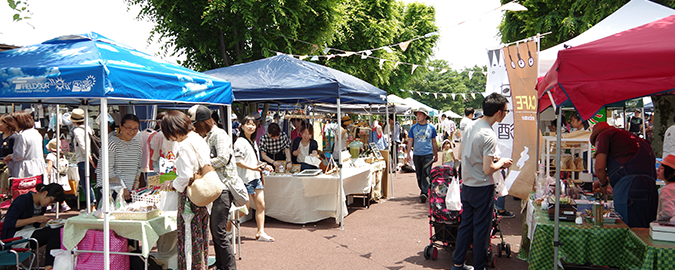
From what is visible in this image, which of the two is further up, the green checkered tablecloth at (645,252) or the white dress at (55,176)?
the white dress at (55,176)

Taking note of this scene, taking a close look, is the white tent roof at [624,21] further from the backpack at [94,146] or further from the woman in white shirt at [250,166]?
the backpack at [94,146]

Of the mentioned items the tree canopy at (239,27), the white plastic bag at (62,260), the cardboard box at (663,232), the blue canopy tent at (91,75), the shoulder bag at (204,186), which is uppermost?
the tree canopy at (239,27)

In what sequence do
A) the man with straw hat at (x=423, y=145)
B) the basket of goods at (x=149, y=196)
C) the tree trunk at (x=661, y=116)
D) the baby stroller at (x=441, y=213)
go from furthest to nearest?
the man with straw hat at (x=423, y=145) < the tree trunk at (x=661, y=116) < the baby stroller at (x=441, y=213) < the basket of goods at (x=149, y=196)

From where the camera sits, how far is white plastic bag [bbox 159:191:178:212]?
13.9ft

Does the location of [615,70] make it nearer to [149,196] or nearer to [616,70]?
[616,70]

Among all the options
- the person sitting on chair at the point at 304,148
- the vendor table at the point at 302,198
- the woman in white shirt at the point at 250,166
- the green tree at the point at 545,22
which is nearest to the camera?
the woman in white shirt at the point at 250,166

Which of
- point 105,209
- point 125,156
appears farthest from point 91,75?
point 125,156

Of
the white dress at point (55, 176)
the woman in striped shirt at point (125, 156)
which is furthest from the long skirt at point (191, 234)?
the white dress at point (55, 176)

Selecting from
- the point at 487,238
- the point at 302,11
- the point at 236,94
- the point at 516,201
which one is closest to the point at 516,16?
the point at 302,11

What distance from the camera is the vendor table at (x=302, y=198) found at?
21.9ft

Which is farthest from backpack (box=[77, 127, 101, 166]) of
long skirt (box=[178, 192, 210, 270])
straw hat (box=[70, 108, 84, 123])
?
long skirt (box=[178, 192, 210, 270])

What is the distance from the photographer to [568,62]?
9.80ft

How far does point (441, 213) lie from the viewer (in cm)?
471

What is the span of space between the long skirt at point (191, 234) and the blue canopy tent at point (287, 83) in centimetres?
277
